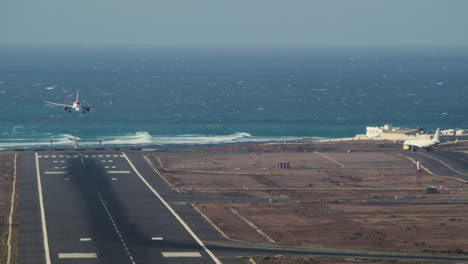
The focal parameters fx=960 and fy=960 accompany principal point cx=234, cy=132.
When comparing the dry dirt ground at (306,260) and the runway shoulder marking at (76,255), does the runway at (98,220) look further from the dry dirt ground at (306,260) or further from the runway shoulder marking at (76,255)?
the dry dirt ground at (306,260)

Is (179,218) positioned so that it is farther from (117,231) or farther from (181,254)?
(181,254)

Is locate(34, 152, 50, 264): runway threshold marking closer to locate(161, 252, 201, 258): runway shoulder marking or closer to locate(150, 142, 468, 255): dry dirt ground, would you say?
locate(161, 252, 201, 258): runway shoulder marking

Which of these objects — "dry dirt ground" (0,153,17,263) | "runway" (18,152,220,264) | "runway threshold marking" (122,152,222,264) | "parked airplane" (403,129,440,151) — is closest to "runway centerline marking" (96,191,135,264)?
"runway" (18,152,220,264)

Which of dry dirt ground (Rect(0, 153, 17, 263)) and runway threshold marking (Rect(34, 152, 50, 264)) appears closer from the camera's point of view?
runway threshold marking (Rect(34, 152, 50, 264))

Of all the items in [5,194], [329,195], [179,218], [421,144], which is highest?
[421,144]

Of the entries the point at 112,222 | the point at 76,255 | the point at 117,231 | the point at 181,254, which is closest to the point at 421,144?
the point at 112,222
